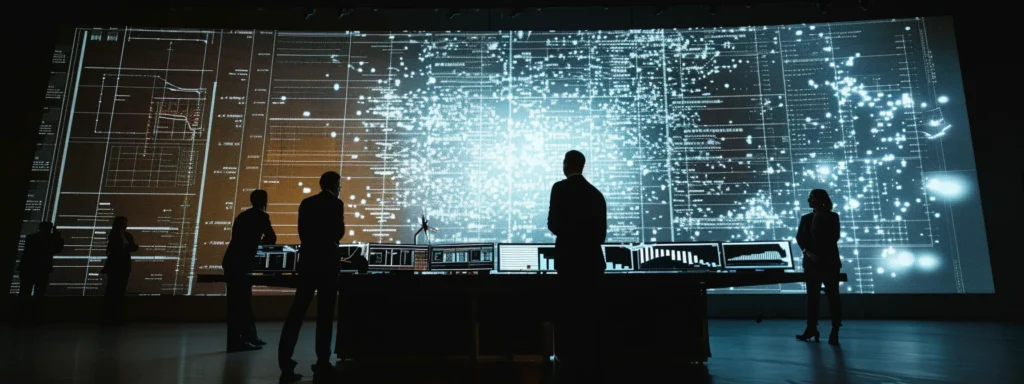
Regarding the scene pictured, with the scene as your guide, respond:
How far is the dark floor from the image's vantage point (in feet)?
7.35

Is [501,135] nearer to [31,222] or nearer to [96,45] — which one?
[96,45]

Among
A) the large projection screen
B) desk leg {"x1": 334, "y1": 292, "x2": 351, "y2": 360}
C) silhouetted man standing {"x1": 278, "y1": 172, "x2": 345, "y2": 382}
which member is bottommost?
desk leg {"x1": 334, "y1": 292, "x2": 351, "y2": 360}

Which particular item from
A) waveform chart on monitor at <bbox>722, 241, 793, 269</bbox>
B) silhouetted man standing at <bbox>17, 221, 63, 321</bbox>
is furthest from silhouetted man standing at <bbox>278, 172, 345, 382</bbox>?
silhouetted man standing at <bbox>17, 221, 63, 321</bbox>

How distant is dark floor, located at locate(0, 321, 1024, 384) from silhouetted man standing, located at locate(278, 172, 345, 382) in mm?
187

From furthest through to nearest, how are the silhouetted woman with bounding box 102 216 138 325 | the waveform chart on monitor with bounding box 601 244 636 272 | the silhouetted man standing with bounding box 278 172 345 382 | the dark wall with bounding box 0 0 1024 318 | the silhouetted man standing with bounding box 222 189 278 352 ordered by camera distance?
1. the dark wall with bounding box 0 0 1024 318
2. the silhouetted woman with bounding box 102 216 138 325
3. the waveform chart on monitor with bounding box 601 244 636 272
4. the silhouetted man standing with bounding box 222 189 278 352
5. the silhouetted man standing with bounding box 278 172 345 382

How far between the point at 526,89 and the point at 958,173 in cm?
449

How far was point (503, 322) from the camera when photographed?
2.84 m

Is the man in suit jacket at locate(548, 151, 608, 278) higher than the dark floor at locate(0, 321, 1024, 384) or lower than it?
higher

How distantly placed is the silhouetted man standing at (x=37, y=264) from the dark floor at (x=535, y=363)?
1.05m

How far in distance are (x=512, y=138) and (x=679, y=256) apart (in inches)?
96.6

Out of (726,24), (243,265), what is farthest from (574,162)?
(726,24)

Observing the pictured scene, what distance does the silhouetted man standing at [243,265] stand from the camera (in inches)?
127

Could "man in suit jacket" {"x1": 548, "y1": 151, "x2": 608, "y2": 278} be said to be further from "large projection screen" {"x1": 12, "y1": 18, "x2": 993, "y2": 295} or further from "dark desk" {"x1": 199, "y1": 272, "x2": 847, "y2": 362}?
"large projection screen" {"x1": 12, "y1": 18, "x2": 993, "y2": 295}

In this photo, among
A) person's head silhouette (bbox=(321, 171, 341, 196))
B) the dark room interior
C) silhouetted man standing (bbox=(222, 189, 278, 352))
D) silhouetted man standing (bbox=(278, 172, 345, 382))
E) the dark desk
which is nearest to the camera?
silhouetted man standing (bbox=(278, 172, 345, 382))
